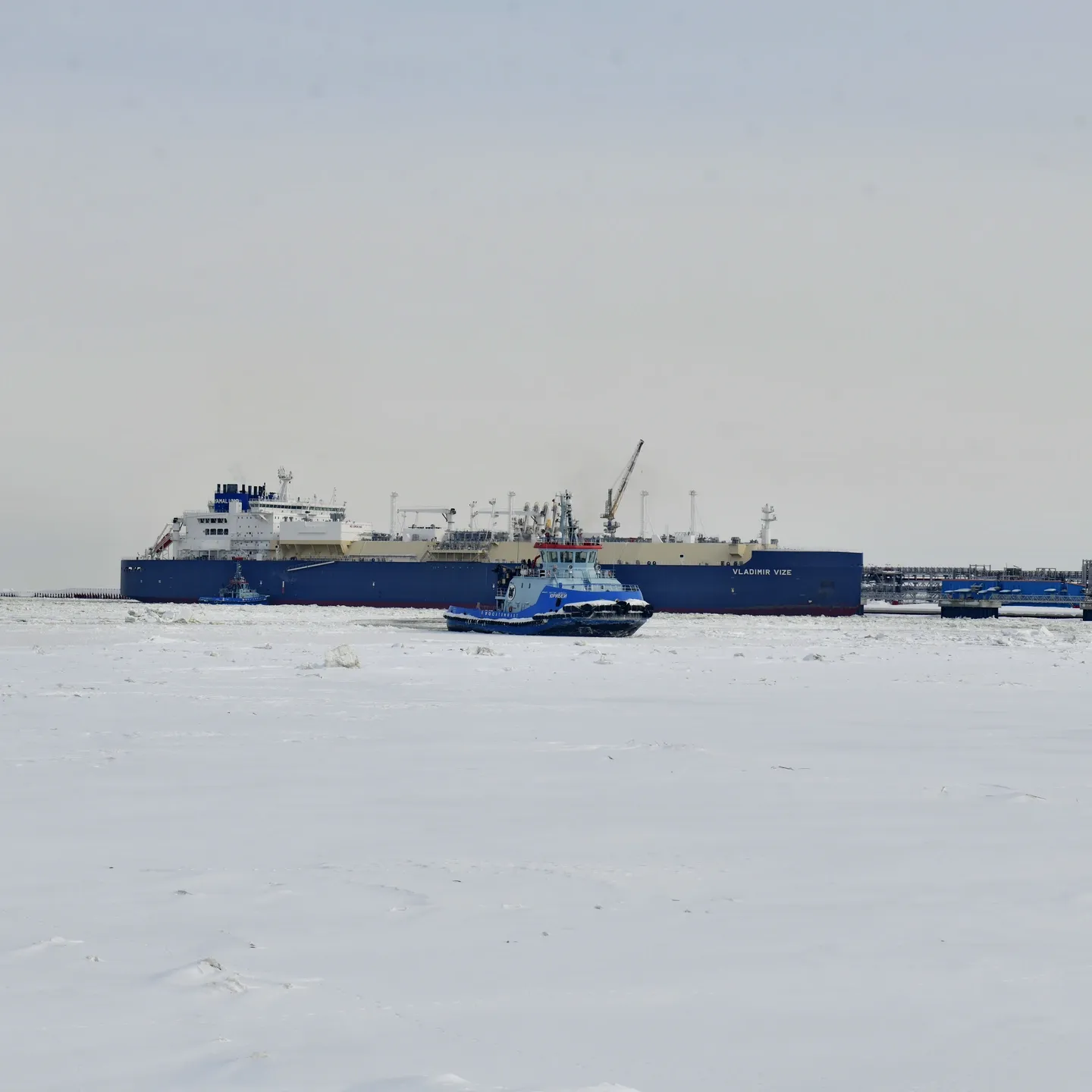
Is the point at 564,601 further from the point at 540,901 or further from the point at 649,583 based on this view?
the point at 540,901

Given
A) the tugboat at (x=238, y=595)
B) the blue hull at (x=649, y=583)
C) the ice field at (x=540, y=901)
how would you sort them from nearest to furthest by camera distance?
the ice field at (x=540, y=901), the blue hull at (x=649, y=583), the tugboat at (x=238, y=595)

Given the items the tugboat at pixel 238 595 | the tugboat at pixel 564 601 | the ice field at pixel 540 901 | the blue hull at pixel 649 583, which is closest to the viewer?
the ice field at pixel 540 901

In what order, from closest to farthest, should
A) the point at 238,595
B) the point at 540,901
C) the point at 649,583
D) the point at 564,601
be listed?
the point at 540,901 < the point at 564,601 < the point at 649,583 < the point at 238,595

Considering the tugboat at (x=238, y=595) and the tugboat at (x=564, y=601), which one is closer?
the tugboat at (x=564, y=601)

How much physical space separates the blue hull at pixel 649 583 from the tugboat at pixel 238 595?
0.38m

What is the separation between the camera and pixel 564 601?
52.3m

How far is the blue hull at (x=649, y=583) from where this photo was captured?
80.6m

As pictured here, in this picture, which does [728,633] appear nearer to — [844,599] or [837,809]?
[844,599]

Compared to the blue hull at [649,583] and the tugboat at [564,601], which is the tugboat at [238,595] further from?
the tugboat at [564,601]

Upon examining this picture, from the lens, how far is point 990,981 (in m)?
6.45

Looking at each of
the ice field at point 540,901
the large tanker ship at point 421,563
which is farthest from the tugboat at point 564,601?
the ice field at point 540,901

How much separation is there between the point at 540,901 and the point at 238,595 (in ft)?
270

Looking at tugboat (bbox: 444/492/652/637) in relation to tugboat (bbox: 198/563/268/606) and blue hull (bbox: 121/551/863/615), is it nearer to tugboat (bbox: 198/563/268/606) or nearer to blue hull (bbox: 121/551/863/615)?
blue hull (bbox: 121/551/863/615)

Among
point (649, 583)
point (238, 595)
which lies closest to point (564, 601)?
point (649, 583)
